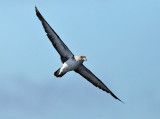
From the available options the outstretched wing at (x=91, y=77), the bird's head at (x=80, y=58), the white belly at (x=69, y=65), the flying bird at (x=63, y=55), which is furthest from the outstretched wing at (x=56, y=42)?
the outstretched wing at (x=91, y=77)

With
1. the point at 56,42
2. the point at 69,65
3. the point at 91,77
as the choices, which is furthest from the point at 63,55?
the point at 91,77

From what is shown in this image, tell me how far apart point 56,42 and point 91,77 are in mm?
5100

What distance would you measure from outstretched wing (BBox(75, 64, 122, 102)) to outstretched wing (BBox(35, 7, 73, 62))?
2.34 metres

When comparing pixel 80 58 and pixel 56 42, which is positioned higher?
pixel 80 58

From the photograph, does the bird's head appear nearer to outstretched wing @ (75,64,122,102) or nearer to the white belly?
the white belly

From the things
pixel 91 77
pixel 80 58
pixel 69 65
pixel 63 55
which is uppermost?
pixel 91 77

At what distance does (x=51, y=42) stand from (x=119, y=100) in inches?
320

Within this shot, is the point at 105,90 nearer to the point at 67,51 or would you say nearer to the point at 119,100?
the point at 119,100

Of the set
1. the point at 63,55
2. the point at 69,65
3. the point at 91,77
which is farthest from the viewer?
the point at 91,77

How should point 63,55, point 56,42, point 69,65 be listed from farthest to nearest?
point 63,55 < point 69,65 < point 56,42

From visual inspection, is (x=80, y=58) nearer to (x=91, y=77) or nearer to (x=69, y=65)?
(x=69, y=65)

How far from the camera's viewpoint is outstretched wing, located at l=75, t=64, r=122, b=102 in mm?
36906

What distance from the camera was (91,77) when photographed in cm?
3744

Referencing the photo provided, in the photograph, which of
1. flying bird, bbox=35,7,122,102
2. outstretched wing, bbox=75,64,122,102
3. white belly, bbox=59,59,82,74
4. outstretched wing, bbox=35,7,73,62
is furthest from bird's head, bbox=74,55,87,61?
outstretched wing, bbox=75,64,122,102
